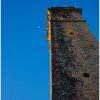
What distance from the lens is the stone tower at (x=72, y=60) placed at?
719 inches

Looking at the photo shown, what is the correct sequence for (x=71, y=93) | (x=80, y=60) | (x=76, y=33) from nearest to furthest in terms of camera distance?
(x=71, y=93) < (x=80, y=60) < (x=76, y=33)

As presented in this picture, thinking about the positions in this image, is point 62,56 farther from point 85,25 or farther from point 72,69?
point 85,25

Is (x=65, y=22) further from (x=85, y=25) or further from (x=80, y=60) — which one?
(x=80, y=60)

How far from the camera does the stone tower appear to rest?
59.9 feet

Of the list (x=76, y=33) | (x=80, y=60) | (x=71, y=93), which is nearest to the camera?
(x=71, y=93)

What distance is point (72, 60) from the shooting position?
19656mm

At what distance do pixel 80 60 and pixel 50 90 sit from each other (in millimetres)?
2261

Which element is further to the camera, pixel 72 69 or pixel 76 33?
pixel 76 33

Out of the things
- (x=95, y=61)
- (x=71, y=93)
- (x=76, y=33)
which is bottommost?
(x=71, y=93)

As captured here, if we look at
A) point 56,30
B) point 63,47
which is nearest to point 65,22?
point 56,30

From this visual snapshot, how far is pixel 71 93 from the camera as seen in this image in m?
18.1

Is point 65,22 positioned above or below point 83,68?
above

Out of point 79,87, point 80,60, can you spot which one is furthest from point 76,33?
point 79,87

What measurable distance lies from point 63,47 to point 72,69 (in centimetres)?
164
